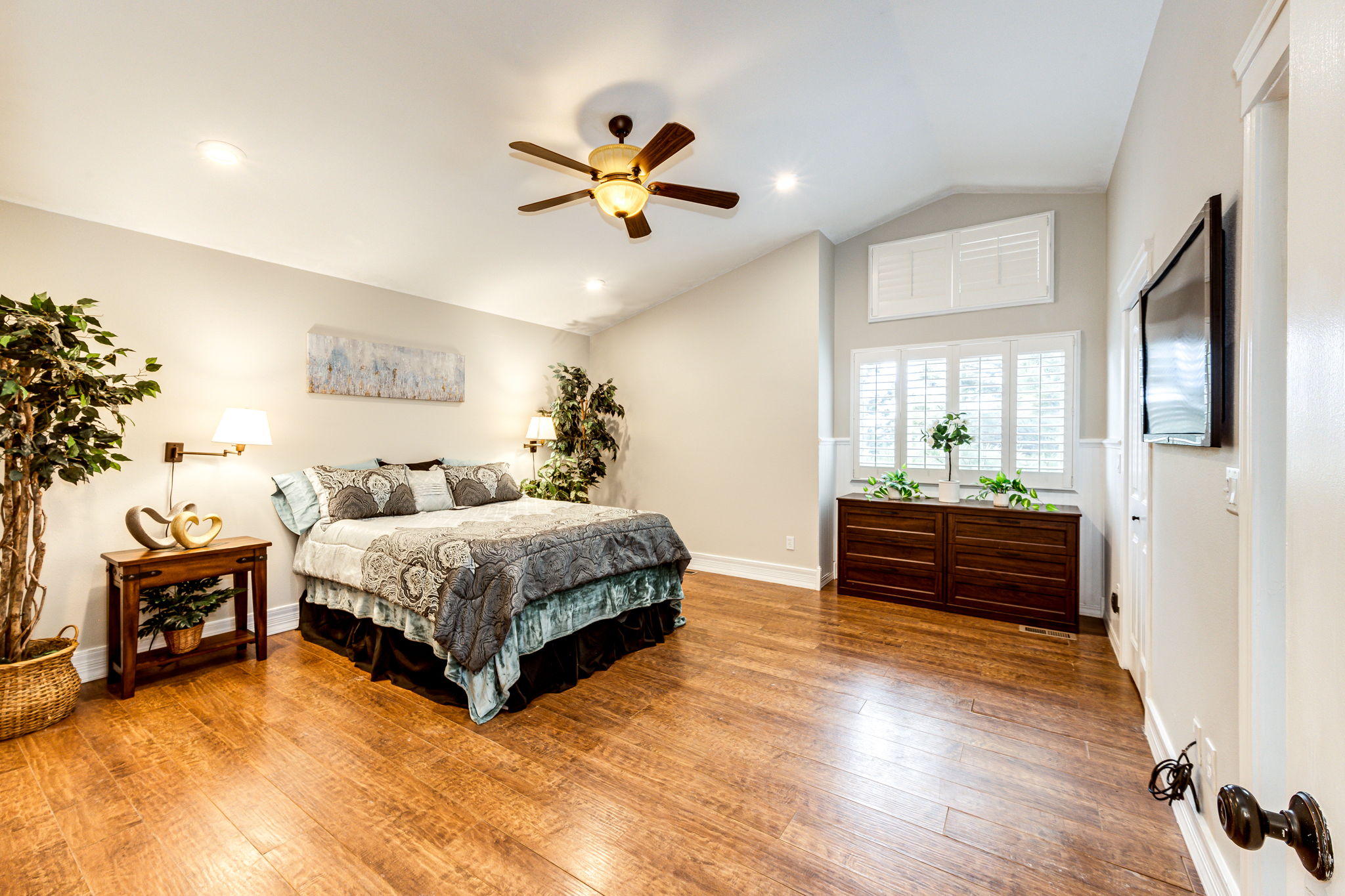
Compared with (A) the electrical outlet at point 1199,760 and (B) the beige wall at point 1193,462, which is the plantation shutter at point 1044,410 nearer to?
(B) the beige wall at point 1193,462

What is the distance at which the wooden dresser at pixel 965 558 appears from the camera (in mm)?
3885

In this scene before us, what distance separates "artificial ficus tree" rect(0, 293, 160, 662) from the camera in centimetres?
246

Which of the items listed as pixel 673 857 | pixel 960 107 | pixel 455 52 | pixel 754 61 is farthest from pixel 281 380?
pixel 960 107

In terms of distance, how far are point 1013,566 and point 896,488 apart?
1.00 metres

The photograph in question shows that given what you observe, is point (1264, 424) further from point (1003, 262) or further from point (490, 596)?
point (1003, 262)

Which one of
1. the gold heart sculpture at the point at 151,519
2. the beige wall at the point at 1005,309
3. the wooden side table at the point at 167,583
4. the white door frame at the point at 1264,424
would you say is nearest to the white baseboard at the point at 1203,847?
the white door frame at the point at 1264,424

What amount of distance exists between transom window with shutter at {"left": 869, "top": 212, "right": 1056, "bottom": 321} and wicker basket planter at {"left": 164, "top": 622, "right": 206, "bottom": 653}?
5.13m

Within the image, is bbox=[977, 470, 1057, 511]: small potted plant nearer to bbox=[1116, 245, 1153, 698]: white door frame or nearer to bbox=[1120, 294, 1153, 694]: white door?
bbox=[1116, 245, 1153, 698]: white door frame

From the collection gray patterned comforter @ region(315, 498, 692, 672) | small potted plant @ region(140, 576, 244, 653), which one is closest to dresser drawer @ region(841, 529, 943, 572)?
gray patterned comforter @ region(315, 498, 692, 672)

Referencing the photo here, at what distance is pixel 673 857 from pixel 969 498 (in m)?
3.66

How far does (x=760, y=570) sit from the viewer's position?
511 cm

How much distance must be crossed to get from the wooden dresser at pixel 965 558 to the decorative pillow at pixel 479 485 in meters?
2.66

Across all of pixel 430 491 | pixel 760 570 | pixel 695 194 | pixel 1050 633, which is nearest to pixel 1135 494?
pixel 1050 633

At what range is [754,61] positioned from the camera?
2.78m
